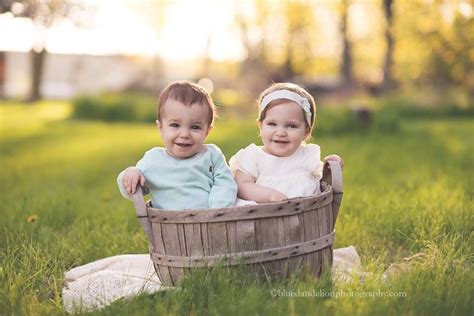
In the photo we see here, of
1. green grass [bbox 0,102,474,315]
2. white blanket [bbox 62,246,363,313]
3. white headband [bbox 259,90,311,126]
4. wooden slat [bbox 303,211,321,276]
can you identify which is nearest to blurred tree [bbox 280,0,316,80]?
green grass [bbox 0,102,474,315]

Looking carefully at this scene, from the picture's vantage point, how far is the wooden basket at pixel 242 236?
3.00 metres

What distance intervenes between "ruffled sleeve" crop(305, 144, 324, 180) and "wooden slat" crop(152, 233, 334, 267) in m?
0.51

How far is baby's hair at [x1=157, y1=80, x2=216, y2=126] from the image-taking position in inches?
129

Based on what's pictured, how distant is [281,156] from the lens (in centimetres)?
360

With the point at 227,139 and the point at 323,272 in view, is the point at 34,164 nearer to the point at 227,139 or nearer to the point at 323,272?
the point at 227,139

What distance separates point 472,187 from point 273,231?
10.1ft

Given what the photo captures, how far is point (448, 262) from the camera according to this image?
3252 mm

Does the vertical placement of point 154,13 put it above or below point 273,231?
above

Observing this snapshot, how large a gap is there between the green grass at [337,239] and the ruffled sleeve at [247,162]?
690mm

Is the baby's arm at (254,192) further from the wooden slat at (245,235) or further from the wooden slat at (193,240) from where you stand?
the wooden slat at (193,240)

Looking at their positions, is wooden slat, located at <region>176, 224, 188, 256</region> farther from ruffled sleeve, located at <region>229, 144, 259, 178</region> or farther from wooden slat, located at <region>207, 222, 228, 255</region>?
ruffled sleeve, located at <region>229, 144, 259, 178</region>

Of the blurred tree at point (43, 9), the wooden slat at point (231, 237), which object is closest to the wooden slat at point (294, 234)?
the wooden slat at point (231, 237)

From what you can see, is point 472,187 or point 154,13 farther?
point 154,13

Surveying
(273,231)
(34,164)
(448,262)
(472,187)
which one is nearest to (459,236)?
(448,262)
